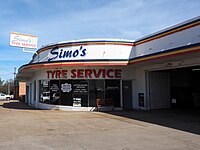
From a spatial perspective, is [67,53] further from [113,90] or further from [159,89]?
[159,89]

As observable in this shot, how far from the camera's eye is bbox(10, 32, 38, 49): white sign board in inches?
1059

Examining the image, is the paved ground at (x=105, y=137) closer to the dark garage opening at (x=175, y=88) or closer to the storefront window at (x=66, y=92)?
the dark garage opening at (x=175, y=88)

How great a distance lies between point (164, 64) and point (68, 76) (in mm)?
7373

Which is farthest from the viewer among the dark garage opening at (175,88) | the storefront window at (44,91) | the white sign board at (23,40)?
the white sign board at (23,40)

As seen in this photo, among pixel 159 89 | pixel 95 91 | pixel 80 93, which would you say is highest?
pixel 159 89

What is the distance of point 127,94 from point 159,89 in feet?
8.38

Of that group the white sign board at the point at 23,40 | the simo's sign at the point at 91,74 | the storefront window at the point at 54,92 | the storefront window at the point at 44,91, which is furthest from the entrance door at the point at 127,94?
the white sign board at the point at 23,40

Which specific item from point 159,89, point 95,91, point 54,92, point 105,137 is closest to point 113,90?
point 95,91

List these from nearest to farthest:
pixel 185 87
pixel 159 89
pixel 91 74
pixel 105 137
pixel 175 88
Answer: pixel 105 137, pixel 91 74, pixel 159 89, pixel 175 88, pixel 185 87

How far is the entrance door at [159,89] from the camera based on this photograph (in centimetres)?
2075

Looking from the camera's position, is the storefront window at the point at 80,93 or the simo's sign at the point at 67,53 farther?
the storefront window at the point at 80,93

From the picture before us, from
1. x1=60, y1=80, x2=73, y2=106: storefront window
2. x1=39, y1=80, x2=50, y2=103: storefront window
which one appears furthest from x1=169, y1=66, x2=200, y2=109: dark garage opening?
x1=39, y1=80, x2=50, y2=103: storefront window

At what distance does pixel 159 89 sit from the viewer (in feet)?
68.9

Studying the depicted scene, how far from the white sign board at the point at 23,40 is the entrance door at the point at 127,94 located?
11980 mm
